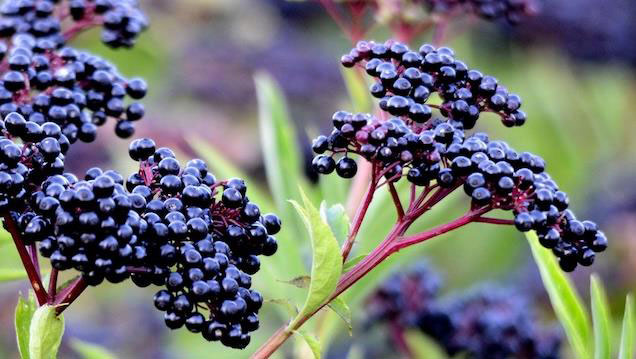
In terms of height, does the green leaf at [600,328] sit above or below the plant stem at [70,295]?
above

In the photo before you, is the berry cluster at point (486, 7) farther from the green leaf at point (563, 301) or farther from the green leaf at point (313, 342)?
the green leaf at point (313, 342)

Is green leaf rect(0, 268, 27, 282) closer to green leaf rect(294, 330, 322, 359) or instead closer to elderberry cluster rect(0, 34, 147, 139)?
elderberry cluster rect(0, 34, 147, 139)

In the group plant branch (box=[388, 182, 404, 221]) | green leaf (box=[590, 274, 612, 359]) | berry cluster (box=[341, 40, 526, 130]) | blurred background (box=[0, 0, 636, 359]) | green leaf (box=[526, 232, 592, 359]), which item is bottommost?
blurred background (box=[0, 0, 636, 359])

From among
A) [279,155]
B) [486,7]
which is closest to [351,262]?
[279,155]

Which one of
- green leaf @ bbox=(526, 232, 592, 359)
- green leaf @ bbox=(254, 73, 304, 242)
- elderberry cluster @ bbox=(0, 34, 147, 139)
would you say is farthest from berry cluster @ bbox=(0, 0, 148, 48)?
green leaf @ bbox=(526, 232, 592, 359)

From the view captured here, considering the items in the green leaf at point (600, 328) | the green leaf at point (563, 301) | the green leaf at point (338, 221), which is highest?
the green leaf at point (600, 328)

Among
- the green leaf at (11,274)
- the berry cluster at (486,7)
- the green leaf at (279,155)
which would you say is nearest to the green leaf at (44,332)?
the green leaf at (11,274)

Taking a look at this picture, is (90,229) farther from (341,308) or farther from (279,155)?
(279,155)
